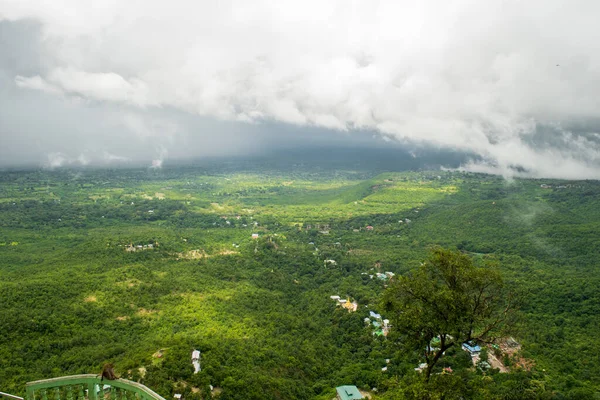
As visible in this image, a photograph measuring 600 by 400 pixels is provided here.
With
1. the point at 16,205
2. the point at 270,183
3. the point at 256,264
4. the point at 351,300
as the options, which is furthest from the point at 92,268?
Answer: the point at 270,183

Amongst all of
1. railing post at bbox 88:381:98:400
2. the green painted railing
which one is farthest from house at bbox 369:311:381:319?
railing post at bbox 88:381:98:400

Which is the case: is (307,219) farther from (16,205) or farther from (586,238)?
(16,205)

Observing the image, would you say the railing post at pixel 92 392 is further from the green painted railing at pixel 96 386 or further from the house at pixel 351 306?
the house at pixel 351 306

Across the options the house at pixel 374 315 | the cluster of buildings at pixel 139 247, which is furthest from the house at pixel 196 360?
the cluster of buildings at pixel 139 247

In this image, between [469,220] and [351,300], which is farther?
[469,220]

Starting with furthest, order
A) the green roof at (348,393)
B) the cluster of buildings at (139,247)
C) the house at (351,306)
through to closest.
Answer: the cluster of buildings at (139,247), the house at (351,306), the green roof at (348,393)
